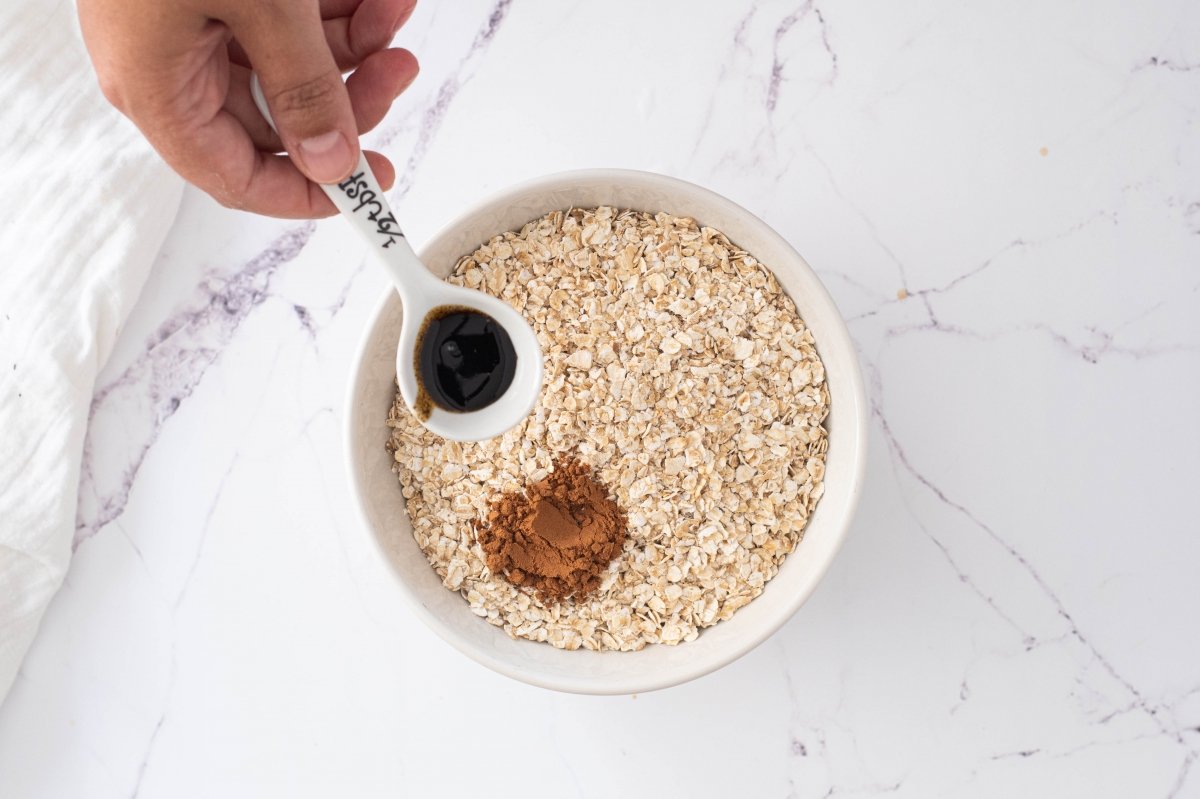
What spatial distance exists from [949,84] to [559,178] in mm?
503

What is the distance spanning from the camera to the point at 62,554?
45.1 inches

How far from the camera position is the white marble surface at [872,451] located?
1.10 m

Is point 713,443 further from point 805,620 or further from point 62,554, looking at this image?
point 62,554

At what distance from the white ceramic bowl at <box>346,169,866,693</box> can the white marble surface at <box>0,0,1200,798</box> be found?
5.4 inches

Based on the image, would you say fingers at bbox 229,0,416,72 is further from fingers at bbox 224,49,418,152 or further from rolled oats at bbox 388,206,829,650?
rolled oats at bbox 388,206,829,650

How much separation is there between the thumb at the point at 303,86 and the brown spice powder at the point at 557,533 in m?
0.38

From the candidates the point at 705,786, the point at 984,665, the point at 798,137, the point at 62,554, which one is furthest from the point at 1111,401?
the point at 62,554

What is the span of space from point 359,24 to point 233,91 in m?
0.19

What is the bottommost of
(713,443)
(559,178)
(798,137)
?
(713,443)

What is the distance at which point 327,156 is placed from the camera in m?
0.80

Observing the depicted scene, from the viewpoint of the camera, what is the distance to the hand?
73cm

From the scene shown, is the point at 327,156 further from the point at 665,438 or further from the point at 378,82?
the point at 665,438

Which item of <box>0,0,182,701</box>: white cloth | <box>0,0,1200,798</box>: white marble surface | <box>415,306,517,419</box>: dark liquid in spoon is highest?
<box>0,0,182,701</box>: white cloth

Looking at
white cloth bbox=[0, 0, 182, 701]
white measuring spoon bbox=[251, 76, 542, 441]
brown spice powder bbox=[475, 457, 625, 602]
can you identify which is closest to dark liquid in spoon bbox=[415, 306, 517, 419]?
white measuring spoon bbox=[251, 76, 542, 441]
